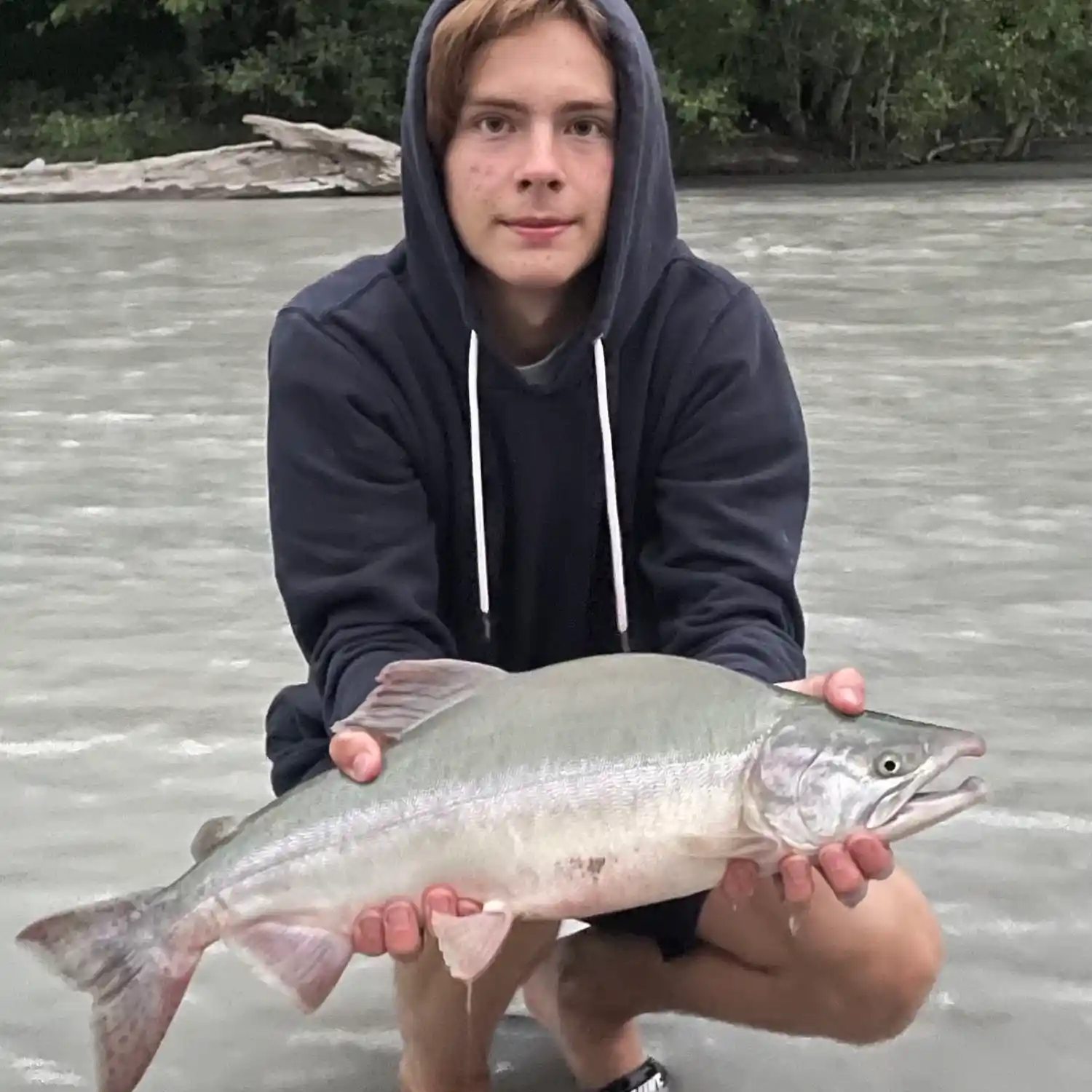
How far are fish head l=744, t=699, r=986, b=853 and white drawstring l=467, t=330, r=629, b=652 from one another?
491 mm

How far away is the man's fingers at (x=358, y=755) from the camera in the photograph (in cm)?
152

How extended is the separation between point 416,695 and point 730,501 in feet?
1.57

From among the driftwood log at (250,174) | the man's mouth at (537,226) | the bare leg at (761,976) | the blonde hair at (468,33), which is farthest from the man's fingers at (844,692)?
the driftwood log at (250,174)

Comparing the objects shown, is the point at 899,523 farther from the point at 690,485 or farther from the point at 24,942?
the point at 24,942

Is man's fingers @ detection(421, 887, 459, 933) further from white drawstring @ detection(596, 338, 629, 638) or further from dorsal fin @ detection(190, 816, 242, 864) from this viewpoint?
white drawstring @ detection(596, 338, 629, 638)

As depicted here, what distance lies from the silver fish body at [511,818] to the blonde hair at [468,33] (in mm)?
635

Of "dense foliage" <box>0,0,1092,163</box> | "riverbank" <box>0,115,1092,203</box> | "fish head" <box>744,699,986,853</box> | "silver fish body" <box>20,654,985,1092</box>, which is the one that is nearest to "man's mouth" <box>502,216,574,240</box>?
"silver fish body" <box>20,654,985,1092</box>

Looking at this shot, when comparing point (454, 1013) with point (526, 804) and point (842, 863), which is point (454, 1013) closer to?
point (526, 804)

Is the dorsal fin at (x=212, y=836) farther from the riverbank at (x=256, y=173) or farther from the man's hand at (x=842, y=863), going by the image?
the riverbank at (x=256, y=173)

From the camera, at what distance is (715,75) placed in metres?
18.5

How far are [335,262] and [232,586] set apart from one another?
521 centimetres

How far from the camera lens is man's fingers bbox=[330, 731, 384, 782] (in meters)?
1.52

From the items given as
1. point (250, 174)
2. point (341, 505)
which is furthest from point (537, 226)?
point (250, 174)

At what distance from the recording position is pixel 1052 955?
2.17 meters
